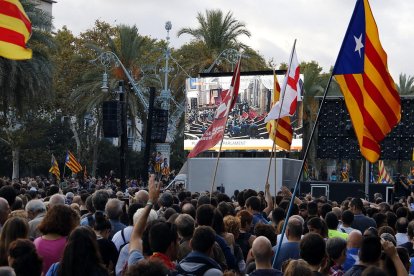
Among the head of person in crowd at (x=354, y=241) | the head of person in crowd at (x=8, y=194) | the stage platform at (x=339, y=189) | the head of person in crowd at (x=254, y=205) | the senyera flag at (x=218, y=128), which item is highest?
the senyera flag at (x=218, y=128)

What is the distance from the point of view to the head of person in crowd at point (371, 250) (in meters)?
7.99

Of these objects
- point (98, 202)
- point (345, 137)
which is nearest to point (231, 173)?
point (345, 137)

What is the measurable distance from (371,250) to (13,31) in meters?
7.49

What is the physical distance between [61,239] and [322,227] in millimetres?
3424

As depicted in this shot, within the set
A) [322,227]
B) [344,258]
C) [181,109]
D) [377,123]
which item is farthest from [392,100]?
[181,109]

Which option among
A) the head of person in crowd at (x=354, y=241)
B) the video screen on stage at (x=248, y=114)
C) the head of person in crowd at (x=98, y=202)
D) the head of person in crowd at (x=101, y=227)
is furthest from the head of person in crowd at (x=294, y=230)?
the video screen on stage at (x=248, y=114)

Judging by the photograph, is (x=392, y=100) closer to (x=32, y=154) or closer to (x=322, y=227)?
(x=322, y=227)

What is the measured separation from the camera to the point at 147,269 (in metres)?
5.97

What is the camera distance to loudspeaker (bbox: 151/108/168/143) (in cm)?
2872

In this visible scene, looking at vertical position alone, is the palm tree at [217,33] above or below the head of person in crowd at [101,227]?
above

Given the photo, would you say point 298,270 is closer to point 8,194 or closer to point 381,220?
point 8,194

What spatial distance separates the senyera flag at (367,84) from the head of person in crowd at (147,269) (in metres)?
6.37

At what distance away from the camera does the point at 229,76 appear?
47.3 m

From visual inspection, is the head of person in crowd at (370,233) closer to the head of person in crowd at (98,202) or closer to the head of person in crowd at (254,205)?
the head of person in crowd at (254,205)
